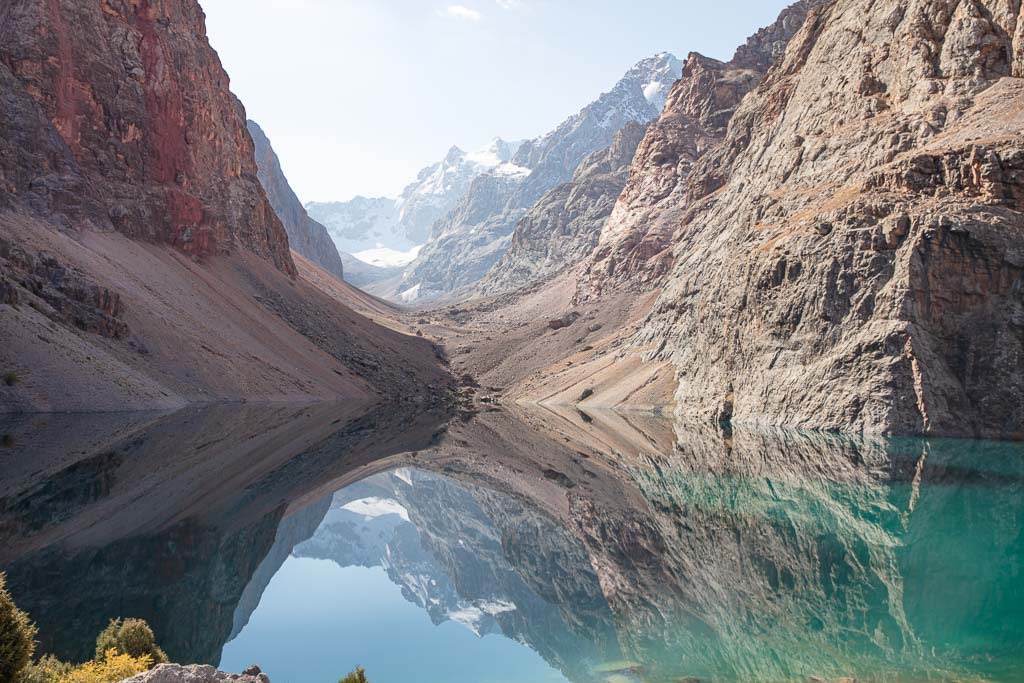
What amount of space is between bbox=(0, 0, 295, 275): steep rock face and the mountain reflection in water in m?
52.8

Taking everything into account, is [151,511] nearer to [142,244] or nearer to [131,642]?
[131,642]

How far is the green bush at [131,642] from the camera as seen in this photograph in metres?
12.7

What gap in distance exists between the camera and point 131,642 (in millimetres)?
12898

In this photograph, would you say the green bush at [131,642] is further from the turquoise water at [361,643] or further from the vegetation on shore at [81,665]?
the turquoise water at [361,643]

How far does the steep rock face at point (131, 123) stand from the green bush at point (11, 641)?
276 feet

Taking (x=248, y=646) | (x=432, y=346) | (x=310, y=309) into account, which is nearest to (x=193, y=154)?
(x=310, y=309)

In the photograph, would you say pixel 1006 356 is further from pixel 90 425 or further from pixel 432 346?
pixel 432 346

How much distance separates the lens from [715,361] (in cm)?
7619

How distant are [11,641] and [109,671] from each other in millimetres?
1897

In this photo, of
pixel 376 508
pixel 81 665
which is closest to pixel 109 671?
pixel 81 665

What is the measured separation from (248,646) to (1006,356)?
5617cm

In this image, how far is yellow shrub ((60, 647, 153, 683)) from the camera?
34.2 feet

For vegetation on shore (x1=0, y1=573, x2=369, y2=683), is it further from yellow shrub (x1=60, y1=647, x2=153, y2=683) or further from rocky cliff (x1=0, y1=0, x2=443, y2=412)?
rocky cliff (x1=0, y1=0, x2=443, y2=412)

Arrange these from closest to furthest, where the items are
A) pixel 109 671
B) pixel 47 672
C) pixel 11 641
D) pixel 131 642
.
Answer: pixel 11 641 → pixel 47 672 → pixel 109 671 → pixel 131 642
